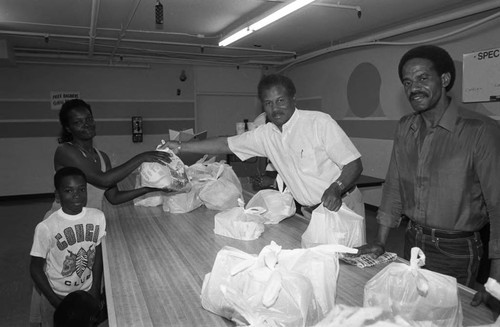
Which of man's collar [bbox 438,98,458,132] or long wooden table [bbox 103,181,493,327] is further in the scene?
man's collar [bbox 438,98,458,132]

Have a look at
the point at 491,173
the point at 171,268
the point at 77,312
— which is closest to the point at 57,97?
the point at 77,312

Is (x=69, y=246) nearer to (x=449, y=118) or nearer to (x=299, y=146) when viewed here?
(x=299, y=146)

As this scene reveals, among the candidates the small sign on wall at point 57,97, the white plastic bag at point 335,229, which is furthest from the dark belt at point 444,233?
the small sign on wall at point 57,97

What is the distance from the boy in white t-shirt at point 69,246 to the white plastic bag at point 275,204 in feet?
2.75

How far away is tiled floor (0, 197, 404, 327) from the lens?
319cm

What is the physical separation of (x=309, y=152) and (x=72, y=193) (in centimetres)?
131

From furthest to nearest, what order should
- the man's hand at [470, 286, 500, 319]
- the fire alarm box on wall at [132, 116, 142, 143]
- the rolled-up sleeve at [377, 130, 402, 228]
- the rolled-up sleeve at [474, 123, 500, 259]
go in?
the fire alarm box on wall at [132, 116, 142, 143] < the rolled-up sleeve at [377, 130, 402, 228] < the rolled-up sleeve at [474, 123, 500, 259] < the man's hand at [470, 286, 500, 319]

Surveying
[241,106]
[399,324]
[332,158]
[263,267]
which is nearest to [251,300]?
[263,267]

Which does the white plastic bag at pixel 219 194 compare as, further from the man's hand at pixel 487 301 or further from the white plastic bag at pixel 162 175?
the man's hand at pixel 487 301

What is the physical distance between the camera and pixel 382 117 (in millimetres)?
6375

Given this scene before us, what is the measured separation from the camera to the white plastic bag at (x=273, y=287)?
37.3 inches

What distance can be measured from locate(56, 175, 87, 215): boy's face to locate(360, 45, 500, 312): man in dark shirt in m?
1.44

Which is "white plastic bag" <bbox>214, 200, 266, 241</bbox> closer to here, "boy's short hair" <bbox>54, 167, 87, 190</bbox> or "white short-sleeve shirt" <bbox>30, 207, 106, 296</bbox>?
"white short-sleeve shirt" <bbox>30, 207, 106, 296</bbox>

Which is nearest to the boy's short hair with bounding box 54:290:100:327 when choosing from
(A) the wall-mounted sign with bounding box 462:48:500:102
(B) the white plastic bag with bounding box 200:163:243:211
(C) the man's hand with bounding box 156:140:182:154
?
(B) the white plastic bag with bounding box 200:163:243:211
